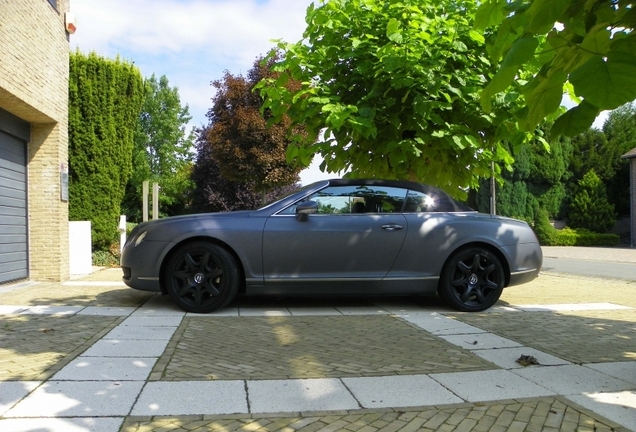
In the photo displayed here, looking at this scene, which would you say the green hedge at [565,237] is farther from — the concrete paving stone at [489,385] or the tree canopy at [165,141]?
the concrete paving stone at [489,385]

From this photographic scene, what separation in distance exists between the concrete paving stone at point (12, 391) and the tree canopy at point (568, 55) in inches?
121

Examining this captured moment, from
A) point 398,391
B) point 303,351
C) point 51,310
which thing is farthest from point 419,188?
point 51,310

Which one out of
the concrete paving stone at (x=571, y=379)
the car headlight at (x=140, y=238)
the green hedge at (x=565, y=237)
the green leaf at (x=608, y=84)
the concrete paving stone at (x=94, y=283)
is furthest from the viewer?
the green hedge at (x=565, y=237)

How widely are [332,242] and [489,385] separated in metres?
2.91

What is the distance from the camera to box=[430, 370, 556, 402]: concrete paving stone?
11.5 feet

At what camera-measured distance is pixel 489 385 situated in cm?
Answer: 370

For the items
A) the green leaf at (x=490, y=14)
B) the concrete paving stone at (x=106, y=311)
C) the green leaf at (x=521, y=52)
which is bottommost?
the concrete paving stone at (x=106, y=311)

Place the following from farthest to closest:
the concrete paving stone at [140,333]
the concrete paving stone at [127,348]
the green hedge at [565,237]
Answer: the green hedge at [565,237] → the concrete paving stone at [140,333] → the concrete paving stone at [127,348]

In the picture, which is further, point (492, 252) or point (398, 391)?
point (492, 252)

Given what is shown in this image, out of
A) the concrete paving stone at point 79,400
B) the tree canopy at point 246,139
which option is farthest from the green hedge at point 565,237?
the concrete paving stone at point 79,400

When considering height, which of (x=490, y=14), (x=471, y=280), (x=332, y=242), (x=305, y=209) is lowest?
(x=471, y=280)

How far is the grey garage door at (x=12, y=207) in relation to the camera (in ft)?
28.1

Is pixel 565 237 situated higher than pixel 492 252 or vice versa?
pixel 492 252

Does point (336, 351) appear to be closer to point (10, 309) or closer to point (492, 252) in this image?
point (492, 252)
